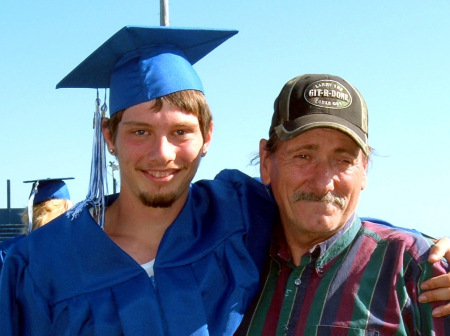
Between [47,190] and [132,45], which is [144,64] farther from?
[47,190]

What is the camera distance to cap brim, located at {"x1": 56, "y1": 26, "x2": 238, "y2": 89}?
313 centimetres

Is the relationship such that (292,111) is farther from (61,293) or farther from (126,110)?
(61,293)

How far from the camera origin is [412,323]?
2447 mm

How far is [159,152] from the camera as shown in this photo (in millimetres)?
2777

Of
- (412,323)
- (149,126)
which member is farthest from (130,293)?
(412,323)

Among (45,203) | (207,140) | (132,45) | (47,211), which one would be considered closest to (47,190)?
(45,203)

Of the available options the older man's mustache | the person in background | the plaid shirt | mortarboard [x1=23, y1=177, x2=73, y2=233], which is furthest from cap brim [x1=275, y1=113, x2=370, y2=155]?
mortarboard [x1=23, y1=177, x2=73, y2=233]

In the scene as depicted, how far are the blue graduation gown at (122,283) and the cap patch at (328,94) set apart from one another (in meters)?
0.63

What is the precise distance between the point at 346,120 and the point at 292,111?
22 cm

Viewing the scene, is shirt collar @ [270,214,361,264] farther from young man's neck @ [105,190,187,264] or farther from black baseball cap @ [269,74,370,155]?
young man's neck @ [105,190,187,264]

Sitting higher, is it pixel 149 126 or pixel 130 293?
pixel 149 126

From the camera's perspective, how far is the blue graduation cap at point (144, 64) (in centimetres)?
304

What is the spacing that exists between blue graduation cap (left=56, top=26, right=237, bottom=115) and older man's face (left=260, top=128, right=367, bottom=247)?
2.06ft

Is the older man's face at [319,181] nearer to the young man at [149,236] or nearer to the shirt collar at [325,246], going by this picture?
the shirt collar at [325,246]
